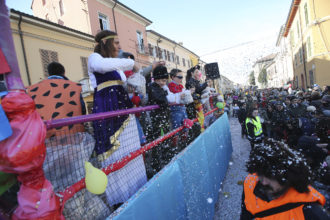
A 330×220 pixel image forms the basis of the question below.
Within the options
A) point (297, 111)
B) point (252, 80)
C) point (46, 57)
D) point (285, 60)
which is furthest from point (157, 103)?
point (252, 80)

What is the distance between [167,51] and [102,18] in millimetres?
10590

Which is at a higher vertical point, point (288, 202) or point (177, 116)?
point (177, 116)

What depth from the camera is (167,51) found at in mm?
24203

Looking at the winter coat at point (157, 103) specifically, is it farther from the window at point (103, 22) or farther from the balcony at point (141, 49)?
the balcony at point (141, 49)

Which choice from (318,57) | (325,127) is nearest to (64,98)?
(325,127)

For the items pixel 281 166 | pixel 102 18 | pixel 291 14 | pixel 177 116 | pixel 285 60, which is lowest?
pixel 281 166

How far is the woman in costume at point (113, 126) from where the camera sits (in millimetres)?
1455

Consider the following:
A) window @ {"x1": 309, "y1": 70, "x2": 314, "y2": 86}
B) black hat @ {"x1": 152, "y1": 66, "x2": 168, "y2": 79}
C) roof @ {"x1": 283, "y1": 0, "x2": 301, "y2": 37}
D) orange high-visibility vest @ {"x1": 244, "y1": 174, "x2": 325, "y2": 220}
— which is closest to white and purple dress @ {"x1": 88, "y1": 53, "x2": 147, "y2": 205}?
black hat @ {"x1": 152, "y1": 66, "x2": 168, "y2": 79}

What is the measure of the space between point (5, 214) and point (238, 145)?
7.07 metres

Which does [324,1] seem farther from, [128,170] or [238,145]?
[128,170]

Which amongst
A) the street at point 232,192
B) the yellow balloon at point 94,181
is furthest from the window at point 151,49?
the yellow balloon at point 94,181

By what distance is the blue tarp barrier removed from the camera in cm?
123

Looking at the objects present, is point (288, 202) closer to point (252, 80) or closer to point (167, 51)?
point (167, 51)

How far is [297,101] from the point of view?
576 cm
